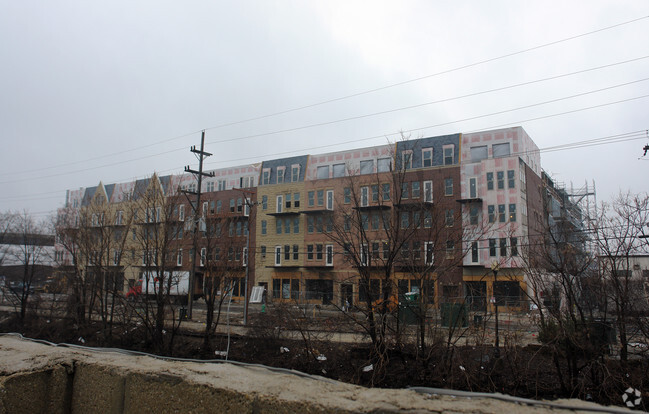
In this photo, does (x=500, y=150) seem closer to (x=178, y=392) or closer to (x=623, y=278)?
(x=623, y=278)

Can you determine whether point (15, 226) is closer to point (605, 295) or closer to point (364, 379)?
point (364, 379)

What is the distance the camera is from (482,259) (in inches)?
1511

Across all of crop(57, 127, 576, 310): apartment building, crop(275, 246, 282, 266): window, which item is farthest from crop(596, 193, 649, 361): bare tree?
crop(275, 246, 282, 266): window

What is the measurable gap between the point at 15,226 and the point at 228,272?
65.1 feet

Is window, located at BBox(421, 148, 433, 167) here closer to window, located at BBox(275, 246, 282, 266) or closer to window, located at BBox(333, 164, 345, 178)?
window, located at BBox(333, 164, 345, 178)

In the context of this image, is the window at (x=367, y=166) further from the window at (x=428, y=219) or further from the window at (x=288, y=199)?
the window at (x=428, y=219)

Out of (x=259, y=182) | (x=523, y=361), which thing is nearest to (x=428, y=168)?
(x=259, y=182)

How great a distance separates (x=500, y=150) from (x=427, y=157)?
6.64 metres

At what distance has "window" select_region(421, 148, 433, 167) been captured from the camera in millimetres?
42625

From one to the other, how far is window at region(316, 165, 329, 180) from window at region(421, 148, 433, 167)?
11.3 meters

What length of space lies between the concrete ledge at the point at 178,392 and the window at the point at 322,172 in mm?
45571

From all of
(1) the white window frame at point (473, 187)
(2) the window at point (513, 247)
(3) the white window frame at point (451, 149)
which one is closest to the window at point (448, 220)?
(2) the window at point (513, 247)

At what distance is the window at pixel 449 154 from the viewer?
4169 cm

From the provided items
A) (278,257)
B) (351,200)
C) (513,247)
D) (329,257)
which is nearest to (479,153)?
(329,257)
